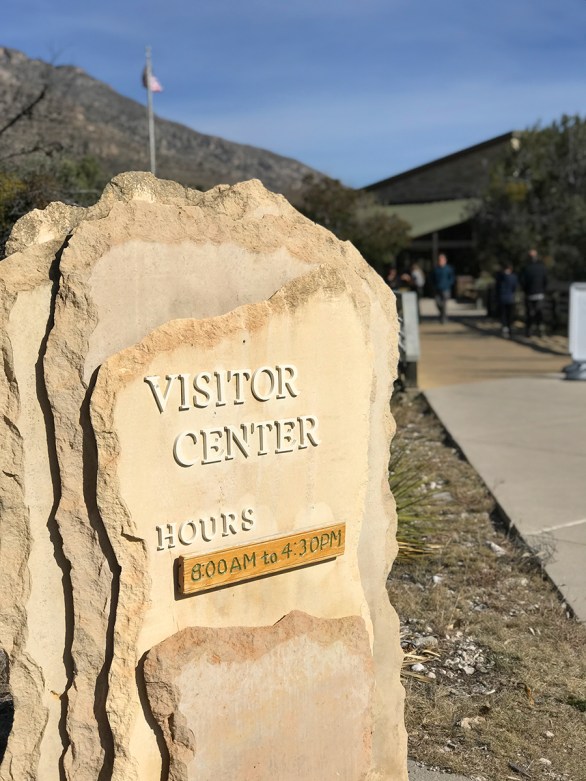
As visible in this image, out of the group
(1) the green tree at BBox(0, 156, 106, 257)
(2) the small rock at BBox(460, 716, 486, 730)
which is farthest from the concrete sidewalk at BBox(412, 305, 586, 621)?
(1) the green tree at BBox(0, 156, 106, 257)

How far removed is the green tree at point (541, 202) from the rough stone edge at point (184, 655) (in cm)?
1924

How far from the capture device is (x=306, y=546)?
314 centimetres

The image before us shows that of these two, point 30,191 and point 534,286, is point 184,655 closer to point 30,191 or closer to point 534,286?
→ point 30,191

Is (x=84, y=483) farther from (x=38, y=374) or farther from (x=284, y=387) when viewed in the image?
(x=284, y=387)

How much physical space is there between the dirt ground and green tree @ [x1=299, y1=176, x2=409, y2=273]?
2246cm

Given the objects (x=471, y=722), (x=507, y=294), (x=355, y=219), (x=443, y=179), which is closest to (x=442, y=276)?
(x=507, y=294)

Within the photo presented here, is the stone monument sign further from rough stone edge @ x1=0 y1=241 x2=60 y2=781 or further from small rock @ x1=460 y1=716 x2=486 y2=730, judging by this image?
small rock @ x1=460 y1=716 x2=486 y2=730

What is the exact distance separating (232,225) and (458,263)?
42096 millimetres

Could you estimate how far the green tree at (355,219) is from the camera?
2908cm

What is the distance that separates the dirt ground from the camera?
3.79 m

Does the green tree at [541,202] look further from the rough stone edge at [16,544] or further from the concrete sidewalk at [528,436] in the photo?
the rough stone edge at [16,544]

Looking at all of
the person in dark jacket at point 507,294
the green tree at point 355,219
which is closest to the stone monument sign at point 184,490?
the person in dark jacket at point 507,294

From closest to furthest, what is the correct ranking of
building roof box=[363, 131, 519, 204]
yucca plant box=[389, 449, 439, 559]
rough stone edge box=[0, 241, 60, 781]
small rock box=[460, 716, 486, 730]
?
1. rough stone edge box=[0, 241, 60, 781]
2. small rock box=[460, 716, 486, 730]
3. yucca plant box=[389, 449, 439, 559]
4. building roof box=[363, 131, 519, 204]

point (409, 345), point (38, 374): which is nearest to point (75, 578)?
point (38, 374)
